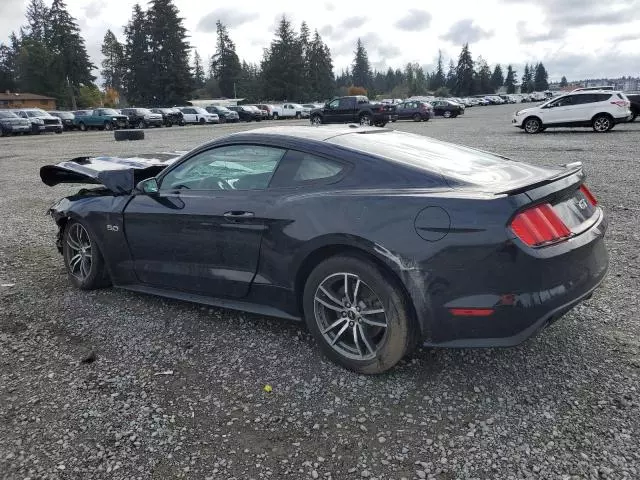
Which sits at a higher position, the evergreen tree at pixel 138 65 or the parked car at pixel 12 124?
the evergreen tree at pixel 138 65

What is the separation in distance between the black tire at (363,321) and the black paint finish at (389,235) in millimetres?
78

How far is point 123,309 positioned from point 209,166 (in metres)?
1.45

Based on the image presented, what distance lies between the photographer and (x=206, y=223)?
379 cm

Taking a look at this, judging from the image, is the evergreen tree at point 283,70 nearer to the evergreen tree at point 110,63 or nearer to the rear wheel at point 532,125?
the evergreen tree at point 110,63

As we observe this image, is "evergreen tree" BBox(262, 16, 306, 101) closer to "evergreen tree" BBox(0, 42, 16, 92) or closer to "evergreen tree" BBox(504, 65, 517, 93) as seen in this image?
"evergreen tree" BBox(0, 42, 16, 92)

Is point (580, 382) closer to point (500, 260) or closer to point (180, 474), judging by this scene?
point (500, 260)

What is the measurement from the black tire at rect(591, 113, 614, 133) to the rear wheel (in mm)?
1946

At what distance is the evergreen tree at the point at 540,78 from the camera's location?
475 feet

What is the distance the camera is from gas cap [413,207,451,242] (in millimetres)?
2848

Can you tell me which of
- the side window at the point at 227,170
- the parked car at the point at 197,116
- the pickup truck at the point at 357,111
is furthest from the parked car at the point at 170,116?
the side window at the point at 227,170

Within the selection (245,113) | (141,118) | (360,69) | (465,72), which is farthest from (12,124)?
(360,69)

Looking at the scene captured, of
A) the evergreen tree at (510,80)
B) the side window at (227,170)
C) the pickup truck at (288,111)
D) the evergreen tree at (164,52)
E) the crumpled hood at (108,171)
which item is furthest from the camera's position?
the evergreen tree at (510,80)

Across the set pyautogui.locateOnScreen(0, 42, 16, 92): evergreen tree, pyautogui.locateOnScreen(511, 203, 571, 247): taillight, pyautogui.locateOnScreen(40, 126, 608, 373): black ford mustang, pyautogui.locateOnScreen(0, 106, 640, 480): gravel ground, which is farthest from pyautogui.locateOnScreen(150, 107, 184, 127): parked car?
pyautogui.locateOnScreen(0, 42, 16, 92): evergreen tree

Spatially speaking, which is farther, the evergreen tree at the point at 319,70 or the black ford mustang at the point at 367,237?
the evergreen tree at the point at 319,70
